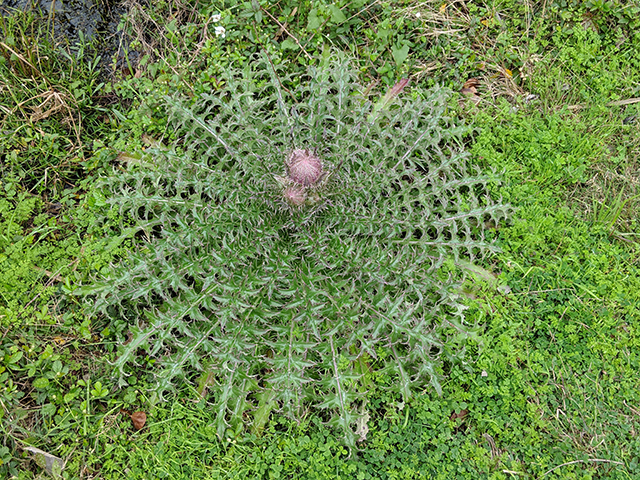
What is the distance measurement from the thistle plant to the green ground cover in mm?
239

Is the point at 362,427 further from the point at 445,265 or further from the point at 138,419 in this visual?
the point at 138,419

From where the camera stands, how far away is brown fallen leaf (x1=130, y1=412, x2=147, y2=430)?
3.01 m

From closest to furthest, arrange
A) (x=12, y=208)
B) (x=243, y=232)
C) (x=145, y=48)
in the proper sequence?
(x=243, y=232), (x=12, y=208), (x=145, y=48)

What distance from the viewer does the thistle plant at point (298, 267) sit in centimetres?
264

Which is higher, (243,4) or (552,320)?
(243,4)

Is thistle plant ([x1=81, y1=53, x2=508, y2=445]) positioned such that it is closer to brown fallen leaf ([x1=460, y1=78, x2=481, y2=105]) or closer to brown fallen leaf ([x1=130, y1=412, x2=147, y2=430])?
brown fallen leaf ([x1=130, y1=412, x2=147, y2=430])

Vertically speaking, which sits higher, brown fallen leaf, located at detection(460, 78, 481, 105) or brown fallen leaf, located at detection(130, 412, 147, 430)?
brown fallen leaf, located at detection(460, 78, 481, 105)

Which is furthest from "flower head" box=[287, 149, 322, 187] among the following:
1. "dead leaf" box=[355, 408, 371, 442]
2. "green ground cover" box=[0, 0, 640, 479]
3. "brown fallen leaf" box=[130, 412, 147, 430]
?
"brown fallen leaf" box=[130, 412, 147, 430]

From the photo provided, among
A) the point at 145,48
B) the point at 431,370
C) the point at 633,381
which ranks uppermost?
the point at 145,48

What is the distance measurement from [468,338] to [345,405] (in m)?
1.08

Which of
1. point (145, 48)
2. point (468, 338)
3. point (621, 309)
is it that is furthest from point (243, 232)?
point (621, 309)

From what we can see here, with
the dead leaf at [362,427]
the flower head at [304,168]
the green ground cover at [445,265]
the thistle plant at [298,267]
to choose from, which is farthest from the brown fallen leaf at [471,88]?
the dead leaf at [362,427]

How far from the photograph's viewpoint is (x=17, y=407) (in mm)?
2994

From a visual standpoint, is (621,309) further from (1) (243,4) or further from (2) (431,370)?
(1) (243,4)
